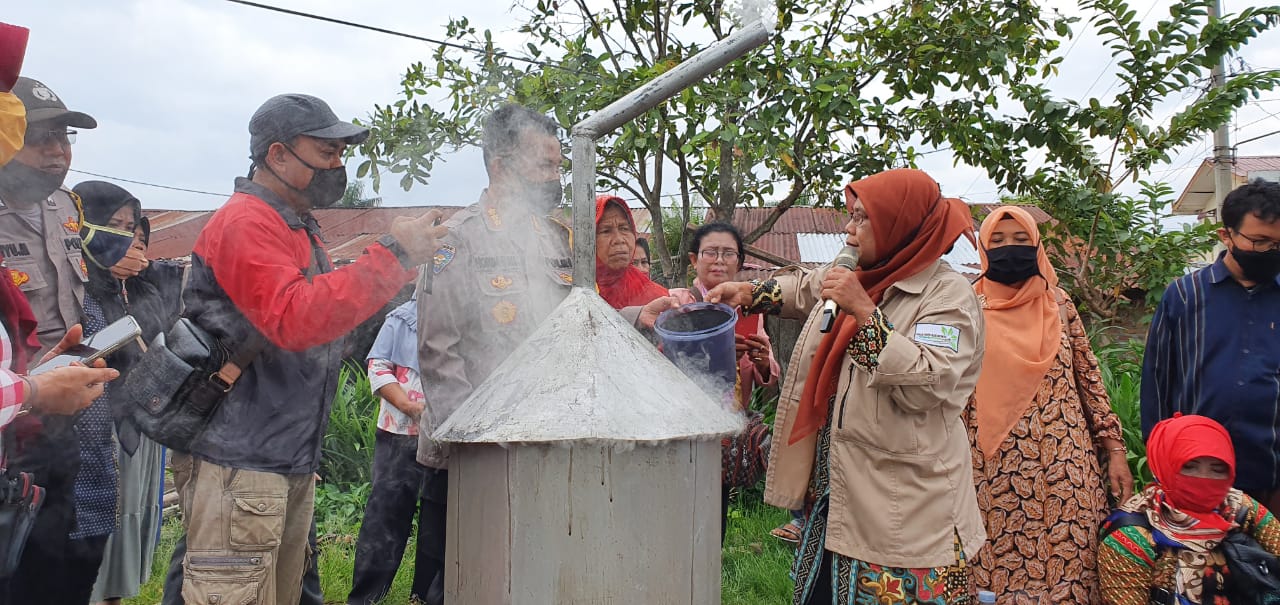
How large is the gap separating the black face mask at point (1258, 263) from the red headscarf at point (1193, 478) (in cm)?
55

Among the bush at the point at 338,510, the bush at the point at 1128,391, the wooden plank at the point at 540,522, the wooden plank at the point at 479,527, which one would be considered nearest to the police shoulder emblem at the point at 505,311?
the wooden plank at the point at 479,527

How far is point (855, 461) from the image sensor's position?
218 cm

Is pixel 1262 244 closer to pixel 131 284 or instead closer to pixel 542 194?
pixel 542 194

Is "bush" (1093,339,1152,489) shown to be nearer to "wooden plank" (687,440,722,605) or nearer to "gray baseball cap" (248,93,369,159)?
"wooden plank" (687,440,722,605)

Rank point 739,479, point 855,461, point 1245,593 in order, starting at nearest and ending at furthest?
point 855,461
point 1245,593
point 739,479

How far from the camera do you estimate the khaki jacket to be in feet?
A: 6.87

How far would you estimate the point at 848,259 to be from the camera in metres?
2.21

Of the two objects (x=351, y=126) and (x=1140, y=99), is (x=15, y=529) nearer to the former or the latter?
(x=351, y=126)

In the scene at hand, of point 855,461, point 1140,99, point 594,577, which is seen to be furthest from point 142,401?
point 1140,99

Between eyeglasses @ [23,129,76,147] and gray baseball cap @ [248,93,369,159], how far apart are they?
611 millimetres

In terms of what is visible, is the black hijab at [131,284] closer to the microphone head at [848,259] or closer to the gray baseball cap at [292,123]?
the gray baseball cap at [292,123]

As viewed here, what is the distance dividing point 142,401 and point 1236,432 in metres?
3.55

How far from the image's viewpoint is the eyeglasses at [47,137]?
225 cm

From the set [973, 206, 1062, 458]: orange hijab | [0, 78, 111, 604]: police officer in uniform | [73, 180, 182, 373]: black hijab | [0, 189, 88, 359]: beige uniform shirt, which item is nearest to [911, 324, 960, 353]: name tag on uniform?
[973, 206, 1062, 458]: orange hijab
